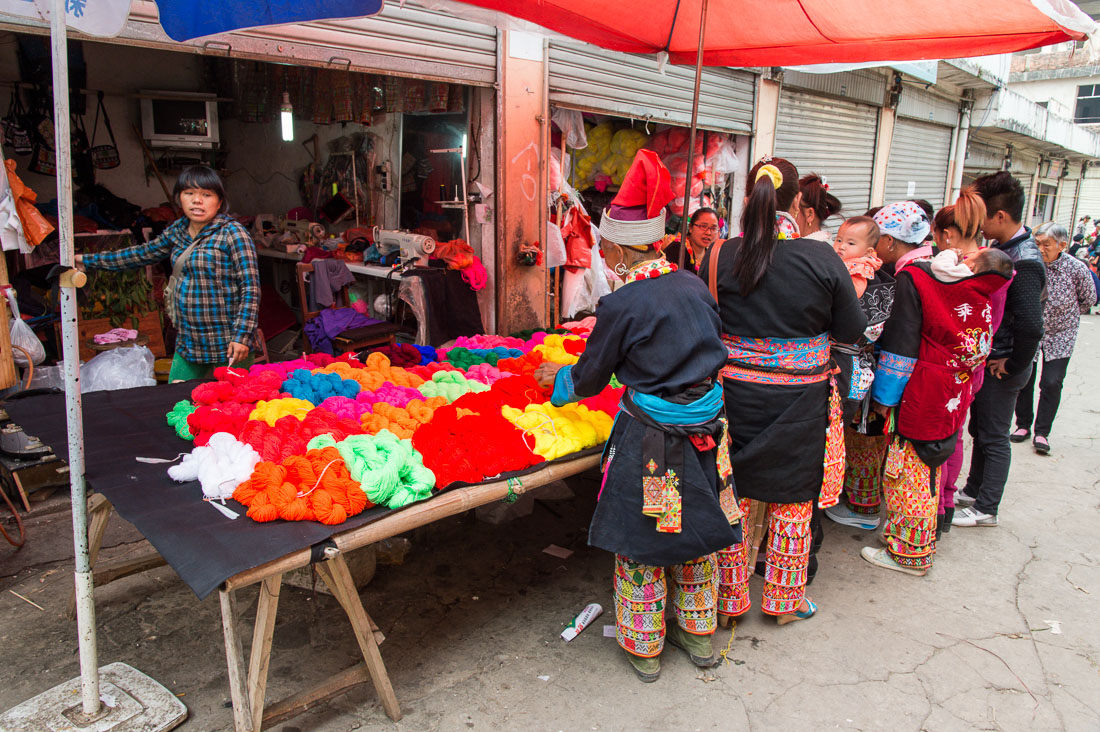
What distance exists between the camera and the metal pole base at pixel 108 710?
244 cm

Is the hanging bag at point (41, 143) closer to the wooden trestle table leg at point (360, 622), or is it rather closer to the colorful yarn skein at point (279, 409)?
the colorful yarn skein at point (279, 409)

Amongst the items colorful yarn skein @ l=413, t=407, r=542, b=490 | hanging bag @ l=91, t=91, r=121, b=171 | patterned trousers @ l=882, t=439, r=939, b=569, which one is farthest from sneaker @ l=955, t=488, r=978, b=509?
hanging bag @ l=91, t=91, r=121, b=171

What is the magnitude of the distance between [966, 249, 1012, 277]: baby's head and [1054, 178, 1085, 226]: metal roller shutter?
2879 centimetres

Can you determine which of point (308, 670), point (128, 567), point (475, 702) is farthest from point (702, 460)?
point (128, 567)

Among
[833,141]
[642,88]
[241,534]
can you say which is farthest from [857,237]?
[833,141]

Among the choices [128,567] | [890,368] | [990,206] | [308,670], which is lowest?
[308,670]

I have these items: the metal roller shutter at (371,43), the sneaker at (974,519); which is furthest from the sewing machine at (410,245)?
the sneaker at (974,519)

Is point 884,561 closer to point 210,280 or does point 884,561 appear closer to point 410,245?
point 210,280

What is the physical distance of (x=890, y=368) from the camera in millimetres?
3588

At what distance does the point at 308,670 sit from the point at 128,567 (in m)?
1.03

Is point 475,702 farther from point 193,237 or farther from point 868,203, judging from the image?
point 868,203

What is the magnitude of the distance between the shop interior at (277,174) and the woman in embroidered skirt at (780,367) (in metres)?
3.11

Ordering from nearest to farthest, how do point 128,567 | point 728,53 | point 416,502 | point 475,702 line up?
point 416,502 → point 475,702 → point 128,567 → point 728,53

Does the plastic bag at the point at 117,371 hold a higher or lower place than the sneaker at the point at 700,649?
higher
